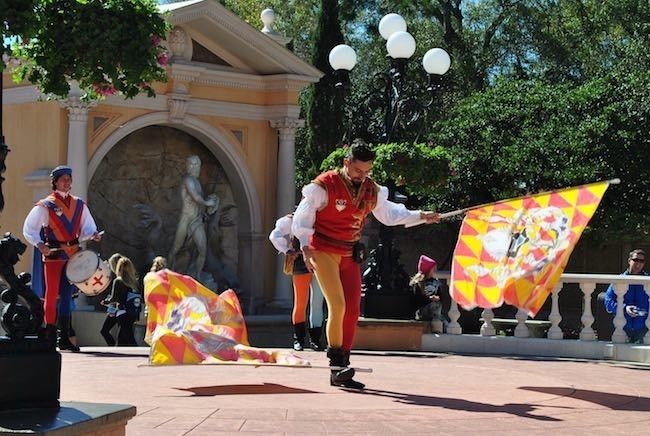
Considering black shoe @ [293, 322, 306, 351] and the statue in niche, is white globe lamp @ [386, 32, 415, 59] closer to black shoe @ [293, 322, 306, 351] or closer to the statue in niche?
black shoe @ [293, 322, 306, 351]

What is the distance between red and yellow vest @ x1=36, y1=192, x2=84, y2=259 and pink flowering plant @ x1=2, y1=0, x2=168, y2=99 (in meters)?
5.38

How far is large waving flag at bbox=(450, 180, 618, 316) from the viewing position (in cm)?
981

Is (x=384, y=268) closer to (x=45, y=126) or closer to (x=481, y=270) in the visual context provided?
(x=481, y=270)

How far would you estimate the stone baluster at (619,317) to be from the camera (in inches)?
565

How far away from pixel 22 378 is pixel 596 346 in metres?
9.32

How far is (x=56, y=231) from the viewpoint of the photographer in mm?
12703

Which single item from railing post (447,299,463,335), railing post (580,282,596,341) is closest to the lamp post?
railing post (447,299,463,335)

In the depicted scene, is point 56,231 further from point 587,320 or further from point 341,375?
point 587,320

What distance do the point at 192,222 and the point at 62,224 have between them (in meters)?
9.77

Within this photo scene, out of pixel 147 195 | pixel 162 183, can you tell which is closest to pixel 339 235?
pixel 147 195

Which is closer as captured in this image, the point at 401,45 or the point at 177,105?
the point at 401,45

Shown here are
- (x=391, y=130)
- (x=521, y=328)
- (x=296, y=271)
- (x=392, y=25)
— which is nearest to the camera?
(x=296, y=271)

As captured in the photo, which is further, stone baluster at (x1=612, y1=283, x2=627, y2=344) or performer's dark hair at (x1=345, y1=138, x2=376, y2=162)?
stone baluster at (x1=612, y1=283, x2=627, y2=344)

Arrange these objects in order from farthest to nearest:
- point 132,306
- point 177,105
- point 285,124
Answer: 1. point 285,124
2. point 177,105
3. point 132,306
